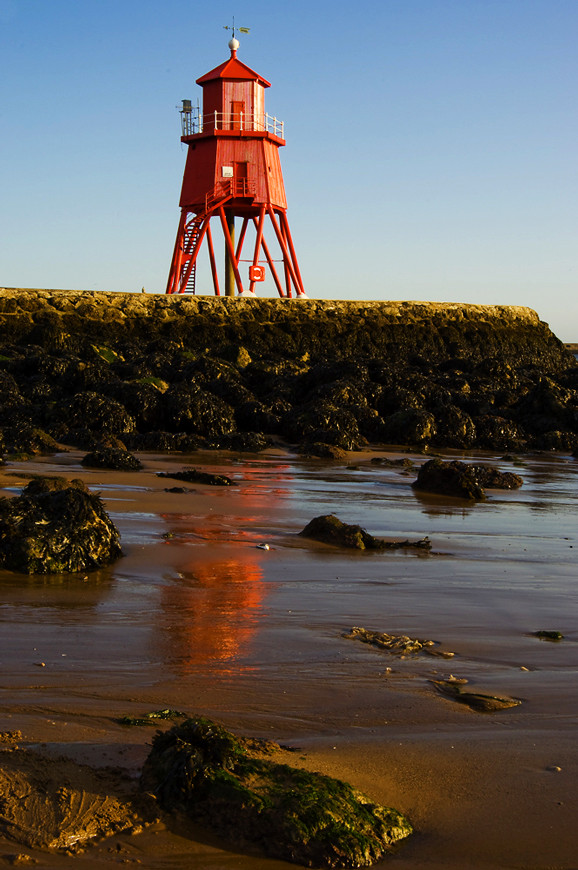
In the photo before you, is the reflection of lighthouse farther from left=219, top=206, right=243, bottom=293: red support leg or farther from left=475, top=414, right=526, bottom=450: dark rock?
left=219, top=206, right=243, bottom=293: red support leg

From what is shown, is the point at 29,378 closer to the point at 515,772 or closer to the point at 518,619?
the point at 518,619

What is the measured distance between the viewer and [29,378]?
53.4 ft

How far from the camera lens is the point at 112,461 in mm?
9711

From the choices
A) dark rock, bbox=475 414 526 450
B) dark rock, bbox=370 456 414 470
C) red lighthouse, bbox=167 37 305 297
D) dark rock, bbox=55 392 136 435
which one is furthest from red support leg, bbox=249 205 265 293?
dark rock, bbox=370 456 414 470

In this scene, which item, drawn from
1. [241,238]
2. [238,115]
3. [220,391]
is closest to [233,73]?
[238,115]

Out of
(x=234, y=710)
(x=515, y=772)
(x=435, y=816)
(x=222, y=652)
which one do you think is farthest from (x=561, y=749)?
(x=222, y=652)

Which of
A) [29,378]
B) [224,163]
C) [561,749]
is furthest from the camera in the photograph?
[224,163]

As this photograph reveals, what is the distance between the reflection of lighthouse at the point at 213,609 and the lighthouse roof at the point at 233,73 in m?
27.2

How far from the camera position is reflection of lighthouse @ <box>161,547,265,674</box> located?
12.4ft

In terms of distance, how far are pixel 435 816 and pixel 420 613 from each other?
2.12m

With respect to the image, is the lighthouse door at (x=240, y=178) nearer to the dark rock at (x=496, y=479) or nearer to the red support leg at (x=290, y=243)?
the red support leg at (x=290, y=243)

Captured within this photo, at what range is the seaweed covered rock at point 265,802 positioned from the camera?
225 cm

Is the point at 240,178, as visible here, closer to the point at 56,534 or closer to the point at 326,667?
the point at 56,534

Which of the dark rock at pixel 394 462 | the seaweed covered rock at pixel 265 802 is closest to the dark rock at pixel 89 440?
the dark rock at pixel 394 462
